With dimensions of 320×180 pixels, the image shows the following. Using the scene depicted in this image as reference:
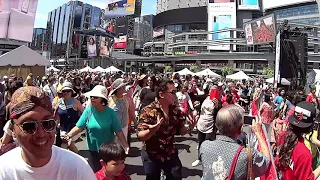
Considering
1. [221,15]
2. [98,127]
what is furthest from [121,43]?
[98,127]

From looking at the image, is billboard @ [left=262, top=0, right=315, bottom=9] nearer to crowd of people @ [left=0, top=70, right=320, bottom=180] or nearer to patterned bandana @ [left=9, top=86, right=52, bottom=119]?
crowd of people @ [left=0, top=70, right=320, bottom=180]

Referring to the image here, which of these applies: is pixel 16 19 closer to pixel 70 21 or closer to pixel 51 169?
pixel 51 169

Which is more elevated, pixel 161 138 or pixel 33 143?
pixel 33 143

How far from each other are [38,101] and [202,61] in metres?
78.7

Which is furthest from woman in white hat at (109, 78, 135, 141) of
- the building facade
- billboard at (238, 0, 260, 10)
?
billboard at (238, 0, 260, 10)

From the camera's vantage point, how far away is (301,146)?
2734mm

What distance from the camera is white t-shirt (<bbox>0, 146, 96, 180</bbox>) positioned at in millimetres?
1461

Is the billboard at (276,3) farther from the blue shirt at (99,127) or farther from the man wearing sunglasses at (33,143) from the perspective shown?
the man wearing sunglasses at (33,143)

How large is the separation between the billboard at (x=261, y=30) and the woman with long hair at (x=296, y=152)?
171ft

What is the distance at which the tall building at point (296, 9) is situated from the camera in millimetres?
80812

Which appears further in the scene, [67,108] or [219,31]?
[219,31]

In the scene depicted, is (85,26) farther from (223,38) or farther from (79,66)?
(223,38)

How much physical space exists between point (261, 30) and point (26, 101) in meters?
57.1

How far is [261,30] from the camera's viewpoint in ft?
178
